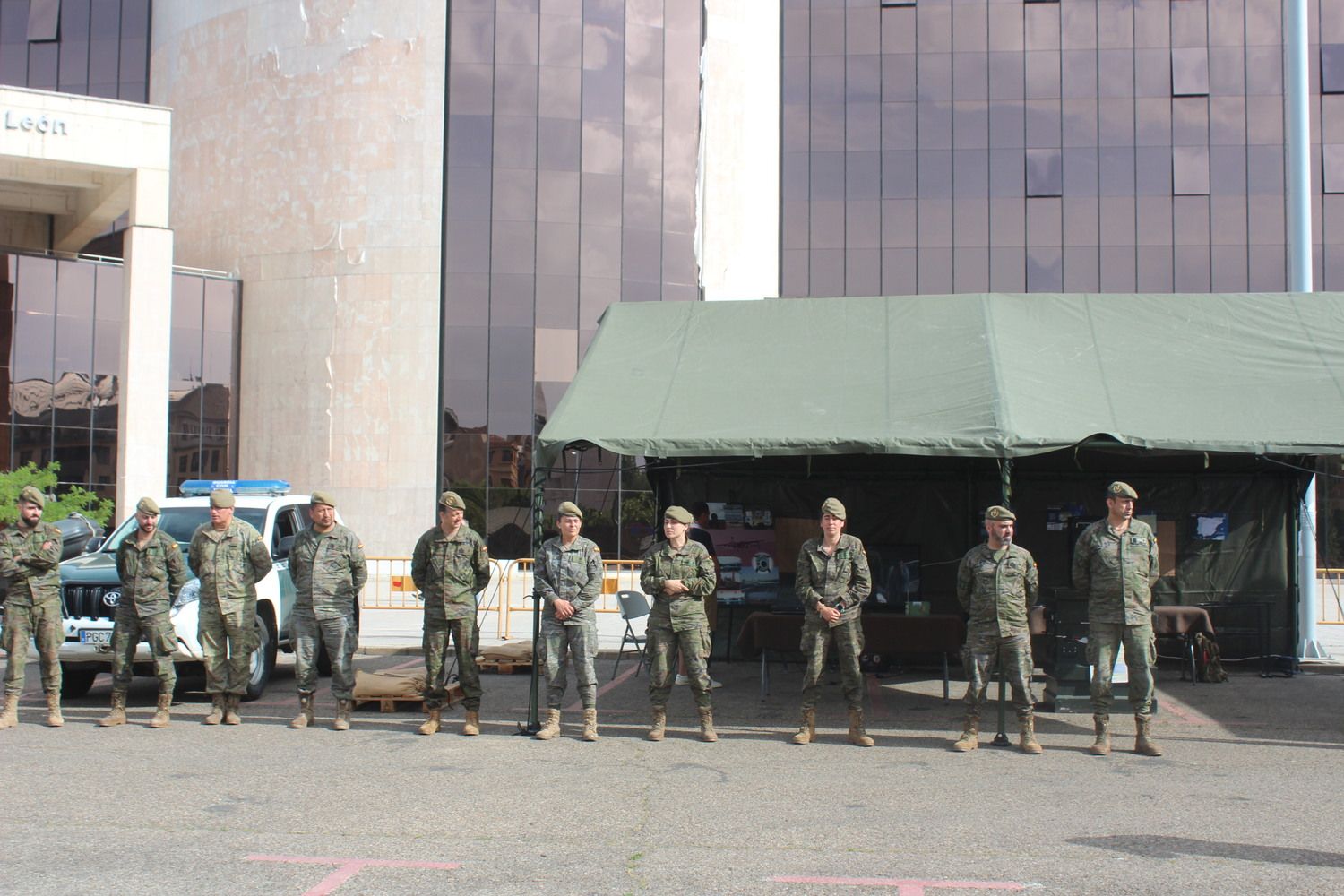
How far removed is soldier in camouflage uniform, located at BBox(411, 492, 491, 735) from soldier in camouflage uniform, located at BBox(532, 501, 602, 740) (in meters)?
0.59

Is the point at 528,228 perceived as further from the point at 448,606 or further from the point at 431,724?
the point at 431,724

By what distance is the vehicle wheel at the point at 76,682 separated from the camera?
1227 centimetres

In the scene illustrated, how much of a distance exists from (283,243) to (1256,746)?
91.9 ft

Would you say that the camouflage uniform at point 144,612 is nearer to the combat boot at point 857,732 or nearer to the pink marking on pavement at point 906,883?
the combat boot at point 857,732

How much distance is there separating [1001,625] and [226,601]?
648 cm

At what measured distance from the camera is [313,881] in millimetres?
5742

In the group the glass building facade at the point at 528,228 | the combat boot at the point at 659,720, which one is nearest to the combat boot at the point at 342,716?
the combat boot at the point at 659,720

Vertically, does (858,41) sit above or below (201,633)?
above

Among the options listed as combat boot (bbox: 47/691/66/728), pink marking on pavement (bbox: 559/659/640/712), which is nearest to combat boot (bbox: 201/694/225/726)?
combat boot (bbox: 47/691/66/728)

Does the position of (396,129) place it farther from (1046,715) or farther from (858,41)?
(1046,715)

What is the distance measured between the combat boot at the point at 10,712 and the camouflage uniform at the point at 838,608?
21.4 ft

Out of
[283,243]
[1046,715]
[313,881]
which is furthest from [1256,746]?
[283,243]

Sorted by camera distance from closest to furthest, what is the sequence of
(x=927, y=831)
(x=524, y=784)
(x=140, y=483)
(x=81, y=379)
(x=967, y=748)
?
(x=927, y=831), (x=524, y=784), (x=967, y=748), (x=140, y=483), (x=81, y=379)

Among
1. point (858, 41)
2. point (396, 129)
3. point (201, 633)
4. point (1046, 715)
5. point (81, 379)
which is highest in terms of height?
point (858, 41)
